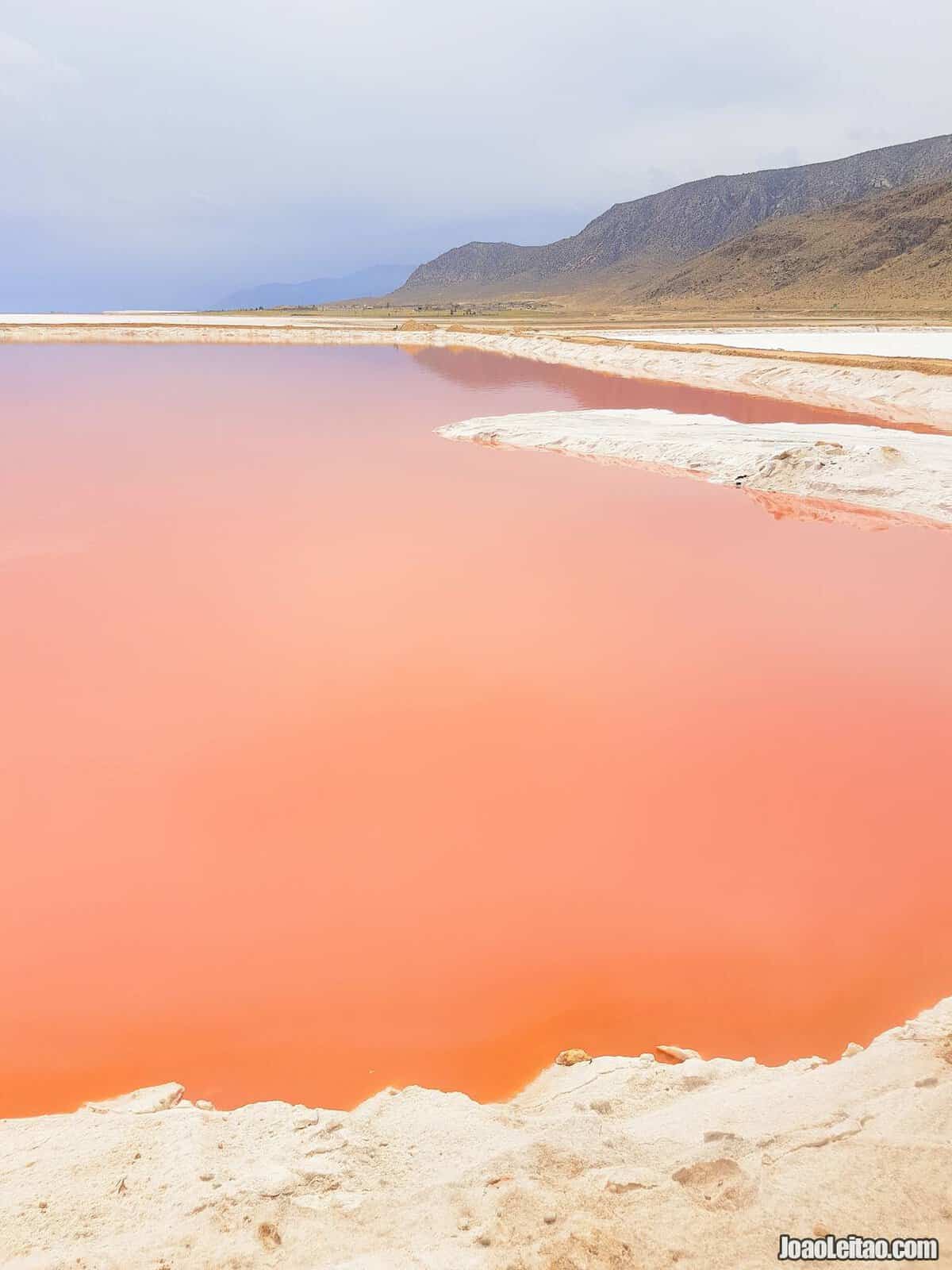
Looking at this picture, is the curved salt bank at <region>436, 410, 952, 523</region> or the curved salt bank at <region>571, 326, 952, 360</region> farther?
the curved salt bank at <region>571, 326, 952, 360</region>

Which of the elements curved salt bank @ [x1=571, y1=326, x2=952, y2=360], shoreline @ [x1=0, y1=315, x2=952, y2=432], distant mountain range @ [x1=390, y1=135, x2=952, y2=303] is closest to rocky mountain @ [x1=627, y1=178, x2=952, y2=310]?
distant mountain range @ [x1=390, y1=135, x2=952, y2=303]

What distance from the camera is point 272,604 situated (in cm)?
998

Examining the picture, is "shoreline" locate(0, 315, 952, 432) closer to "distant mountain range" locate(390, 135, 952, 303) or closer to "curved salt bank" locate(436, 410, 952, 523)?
"curved salt bank" locate(436, 410, 952, 523)

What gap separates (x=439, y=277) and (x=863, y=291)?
103558 millimetres

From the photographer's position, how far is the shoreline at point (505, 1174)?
2736mm

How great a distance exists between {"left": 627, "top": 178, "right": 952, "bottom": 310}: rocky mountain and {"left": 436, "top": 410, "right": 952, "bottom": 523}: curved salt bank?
173ft

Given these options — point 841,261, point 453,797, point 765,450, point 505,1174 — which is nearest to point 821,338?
Answer: point 765,450

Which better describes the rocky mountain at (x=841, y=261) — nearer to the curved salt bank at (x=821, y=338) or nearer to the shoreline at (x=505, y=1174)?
the curved salt bank at (x=821, y=338)

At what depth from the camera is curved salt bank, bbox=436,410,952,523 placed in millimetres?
14578

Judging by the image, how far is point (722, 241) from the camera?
119438 mm

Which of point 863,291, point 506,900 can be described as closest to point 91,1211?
point 506,900

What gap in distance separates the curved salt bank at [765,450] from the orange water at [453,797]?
216 centimetres

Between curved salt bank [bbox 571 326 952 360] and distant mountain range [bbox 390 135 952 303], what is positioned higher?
distant mountain range [bbox 390 135 952 303]

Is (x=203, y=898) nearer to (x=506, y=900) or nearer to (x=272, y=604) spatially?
(x=506, y=900)
